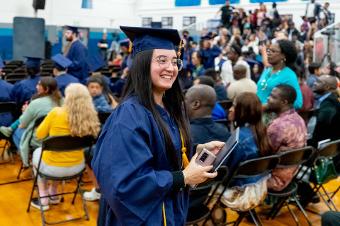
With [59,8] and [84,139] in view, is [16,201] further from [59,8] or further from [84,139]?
A: [59,8]

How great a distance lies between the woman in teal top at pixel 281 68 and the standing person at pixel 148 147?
2.59 metres

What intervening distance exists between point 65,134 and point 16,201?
983mm

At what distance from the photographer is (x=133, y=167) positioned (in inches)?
62.7

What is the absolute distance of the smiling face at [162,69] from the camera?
1754 millimetres

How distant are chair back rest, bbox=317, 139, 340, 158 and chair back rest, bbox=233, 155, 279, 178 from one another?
578mm

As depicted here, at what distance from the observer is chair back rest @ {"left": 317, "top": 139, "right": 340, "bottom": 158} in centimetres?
372

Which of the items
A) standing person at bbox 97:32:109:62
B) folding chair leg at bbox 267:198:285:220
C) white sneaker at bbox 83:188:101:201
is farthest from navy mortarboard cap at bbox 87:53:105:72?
standing person at bbox 97:32:109:62

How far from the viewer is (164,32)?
1.82m

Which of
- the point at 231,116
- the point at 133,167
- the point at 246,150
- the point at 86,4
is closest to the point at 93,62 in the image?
the point at 231,116

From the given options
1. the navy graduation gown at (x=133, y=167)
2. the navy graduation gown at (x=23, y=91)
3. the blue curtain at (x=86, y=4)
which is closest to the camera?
the navy graduation gown at (x=133, y=167)

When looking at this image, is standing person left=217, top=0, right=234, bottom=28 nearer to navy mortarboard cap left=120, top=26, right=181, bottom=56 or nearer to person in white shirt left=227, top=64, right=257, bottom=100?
person in white shirt left=227, top=64, right=257, bottom=100

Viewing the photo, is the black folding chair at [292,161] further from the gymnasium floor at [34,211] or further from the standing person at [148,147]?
the standing person at [148,147]

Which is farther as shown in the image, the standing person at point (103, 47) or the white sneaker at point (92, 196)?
the standing person at point (103, 47)

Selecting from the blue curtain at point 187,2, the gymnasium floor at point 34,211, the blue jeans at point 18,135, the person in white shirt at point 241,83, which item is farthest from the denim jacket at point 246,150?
the blue curtain at point 187,2
